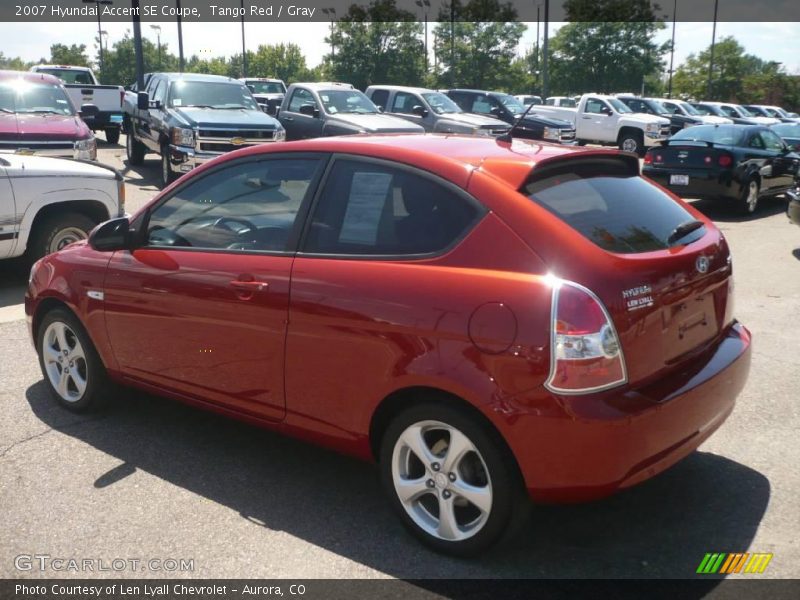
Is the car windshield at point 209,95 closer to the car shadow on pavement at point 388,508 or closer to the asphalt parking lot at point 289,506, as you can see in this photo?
the asphalt parking lot at point 289,506

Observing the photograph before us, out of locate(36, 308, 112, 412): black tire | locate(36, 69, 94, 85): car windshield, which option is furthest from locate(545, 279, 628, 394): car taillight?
locate(36, 69, 94, 85): car windshield

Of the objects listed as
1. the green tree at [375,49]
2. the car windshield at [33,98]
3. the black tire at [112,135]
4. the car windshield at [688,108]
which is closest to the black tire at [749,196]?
the car windshield at [33,98]

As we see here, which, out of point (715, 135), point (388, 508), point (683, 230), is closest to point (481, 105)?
point (715, 135)

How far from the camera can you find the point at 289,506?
3.86m

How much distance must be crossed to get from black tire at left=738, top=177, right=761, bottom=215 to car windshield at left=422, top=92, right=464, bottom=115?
27.6 feet

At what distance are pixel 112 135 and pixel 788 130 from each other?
1927 cm

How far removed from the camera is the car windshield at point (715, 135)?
46.0 ft

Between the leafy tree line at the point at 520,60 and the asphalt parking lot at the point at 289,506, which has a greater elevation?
the leafy tree line at the point at 520,60

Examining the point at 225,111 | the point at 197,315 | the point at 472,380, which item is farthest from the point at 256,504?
the point at 225,111

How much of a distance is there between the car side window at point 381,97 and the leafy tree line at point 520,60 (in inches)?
1424

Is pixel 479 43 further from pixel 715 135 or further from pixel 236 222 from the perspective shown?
pixel 236 222

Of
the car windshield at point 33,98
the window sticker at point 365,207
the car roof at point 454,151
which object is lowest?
the window sticker at point 365,207

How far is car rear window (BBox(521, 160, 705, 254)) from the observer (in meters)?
3.34

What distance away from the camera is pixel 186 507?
3.85 meters
